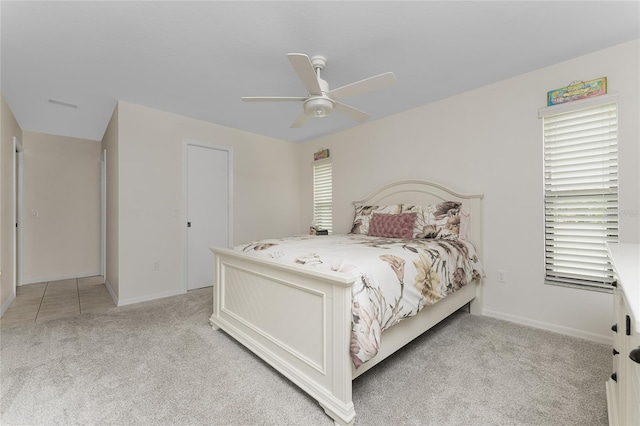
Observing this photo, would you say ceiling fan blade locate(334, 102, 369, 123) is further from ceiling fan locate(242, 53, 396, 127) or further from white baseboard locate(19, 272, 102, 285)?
white baseboard locate(19, 272, 102, 285)

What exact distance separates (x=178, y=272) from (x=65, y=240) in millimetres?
2463

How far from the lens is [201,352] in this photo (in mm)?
2107

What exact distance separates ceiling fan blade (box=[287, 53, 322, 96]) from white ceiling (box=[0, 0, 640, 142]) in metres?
0.34

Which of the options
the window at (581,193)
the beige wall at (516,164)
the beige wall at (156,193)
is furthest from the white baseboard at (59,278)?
the window at (581,193)

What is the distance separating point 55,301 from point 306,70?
3.95 meters

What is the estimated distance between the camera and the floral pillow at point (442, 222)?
2.86m

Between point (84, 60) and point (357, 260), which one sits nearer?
point (357, 260)

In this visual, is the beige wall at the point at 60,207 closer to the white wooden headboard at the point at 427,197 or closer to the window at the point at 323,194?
the window at the point at 323,194

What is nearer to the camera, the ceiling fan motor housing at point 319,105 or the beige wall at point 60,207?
the ceiling fan motor housing at point 319,105

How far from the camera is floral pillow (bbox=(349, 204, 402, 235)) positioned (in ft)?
11.0

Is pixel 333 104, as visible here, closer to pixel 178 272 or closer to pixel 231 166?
pixel 231 166

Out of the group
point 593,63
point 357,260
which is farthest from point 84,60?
point 593,63

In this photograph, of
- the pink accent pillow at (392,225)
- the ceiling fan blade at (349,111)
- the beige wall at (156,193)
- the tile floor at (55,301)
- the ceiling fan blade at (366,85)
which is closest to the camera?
the ceiling fan blade at (366,85)

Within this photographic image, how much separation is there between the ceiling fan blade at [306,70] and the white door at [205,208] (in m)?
2.37
